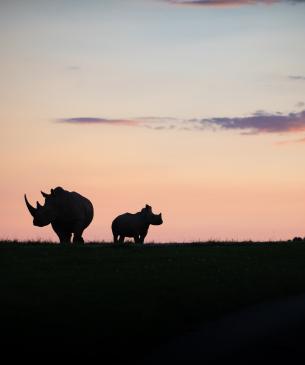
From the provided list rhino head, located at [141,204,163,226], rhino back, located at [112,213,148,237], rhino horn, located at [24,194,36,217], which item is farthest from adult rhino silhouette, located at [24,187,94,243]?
rhino head, located at [141,204,163,226]

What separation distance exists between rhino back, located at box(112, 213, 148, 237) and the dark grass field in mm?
15926

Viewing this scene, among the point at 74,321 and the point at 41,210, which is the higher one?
the point at 41,210

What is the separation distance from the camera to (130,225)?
4503 centimetres

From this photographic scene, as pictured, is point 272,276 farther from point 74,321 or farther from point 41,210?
point 41,210

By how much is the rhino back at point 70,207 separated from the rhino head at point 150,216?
6476 mm

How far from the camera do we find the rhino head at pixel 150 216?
4503cm

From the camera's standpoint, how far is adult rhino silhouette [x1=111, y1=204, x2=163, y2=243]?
4491cm

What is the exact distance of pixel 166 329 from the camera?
13883 mm

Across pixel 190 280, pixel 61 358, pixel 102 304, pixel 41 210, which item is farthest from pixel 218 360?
pixel 41 210

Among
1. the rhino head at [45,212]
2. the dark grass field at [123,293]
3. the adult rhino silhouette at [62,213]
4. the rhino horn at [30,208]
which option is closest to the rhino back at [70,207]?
the adult rhino silhouette at [62,213]

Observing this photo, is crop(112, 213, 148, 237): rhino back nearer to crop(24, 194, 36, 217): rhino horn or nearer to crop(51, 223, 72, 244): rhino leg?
crop(51, 223, 72, 244): rhino leg

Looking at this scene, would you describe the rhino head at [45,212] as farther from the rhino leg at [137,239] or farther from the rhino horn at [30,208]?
the rhino leg at [137,239]

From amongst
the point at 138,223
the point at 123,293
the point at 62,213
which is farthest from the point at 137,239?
the point at 123,293

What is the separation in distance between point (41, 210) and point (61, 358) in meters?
26.7
